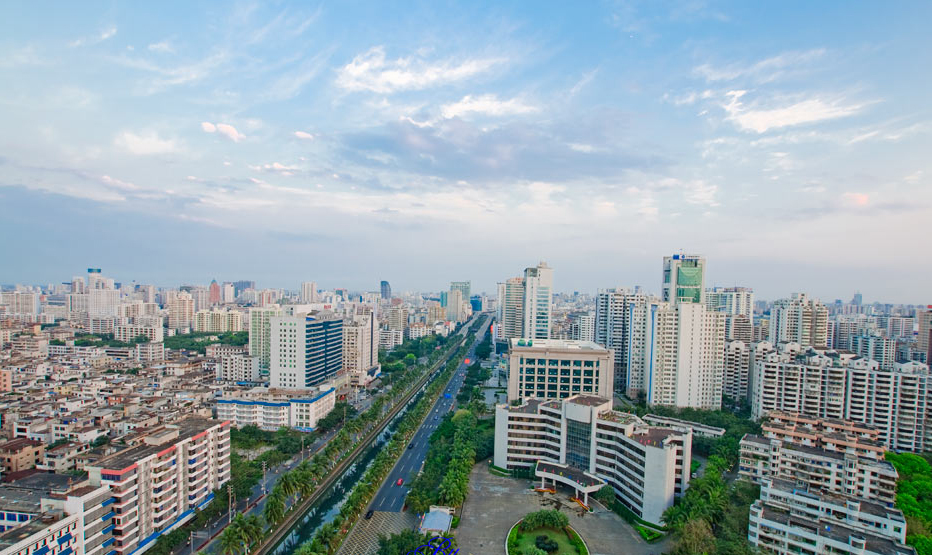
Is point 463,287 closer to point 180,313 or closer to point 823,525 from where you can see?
point 180,313

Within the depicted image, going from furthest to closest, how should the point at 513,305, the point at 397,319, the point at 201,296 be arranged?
the point at 201,296
the point at 397,319
the point at 513,305

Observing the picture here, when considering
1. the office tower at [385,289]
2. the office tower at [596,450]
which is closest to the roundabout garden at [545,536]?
the office tower at [596,450]

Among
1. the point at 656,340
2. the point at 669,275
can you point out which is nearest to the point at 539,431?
the point at 656,340

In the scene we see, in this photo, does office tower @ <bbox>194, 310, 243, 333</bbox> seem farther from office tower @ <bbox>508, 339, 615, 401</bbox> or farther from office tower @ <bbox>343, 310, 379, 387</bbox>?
office tower @ <bbox>508, 339, 615, 401</bbox>

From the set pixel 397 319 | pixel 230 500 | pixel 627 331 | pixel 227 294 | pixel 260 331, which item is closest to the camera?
pixel 230 500

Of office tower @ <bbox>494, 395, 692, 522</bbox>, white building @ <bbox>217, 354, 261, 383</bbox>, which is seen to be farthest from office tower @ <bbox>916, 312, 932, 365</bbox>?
white building @ <bbox>217, 354, 261, 383</bbox>

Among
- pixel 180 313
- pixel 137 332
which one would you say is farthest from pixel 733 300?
pixel 180 313
